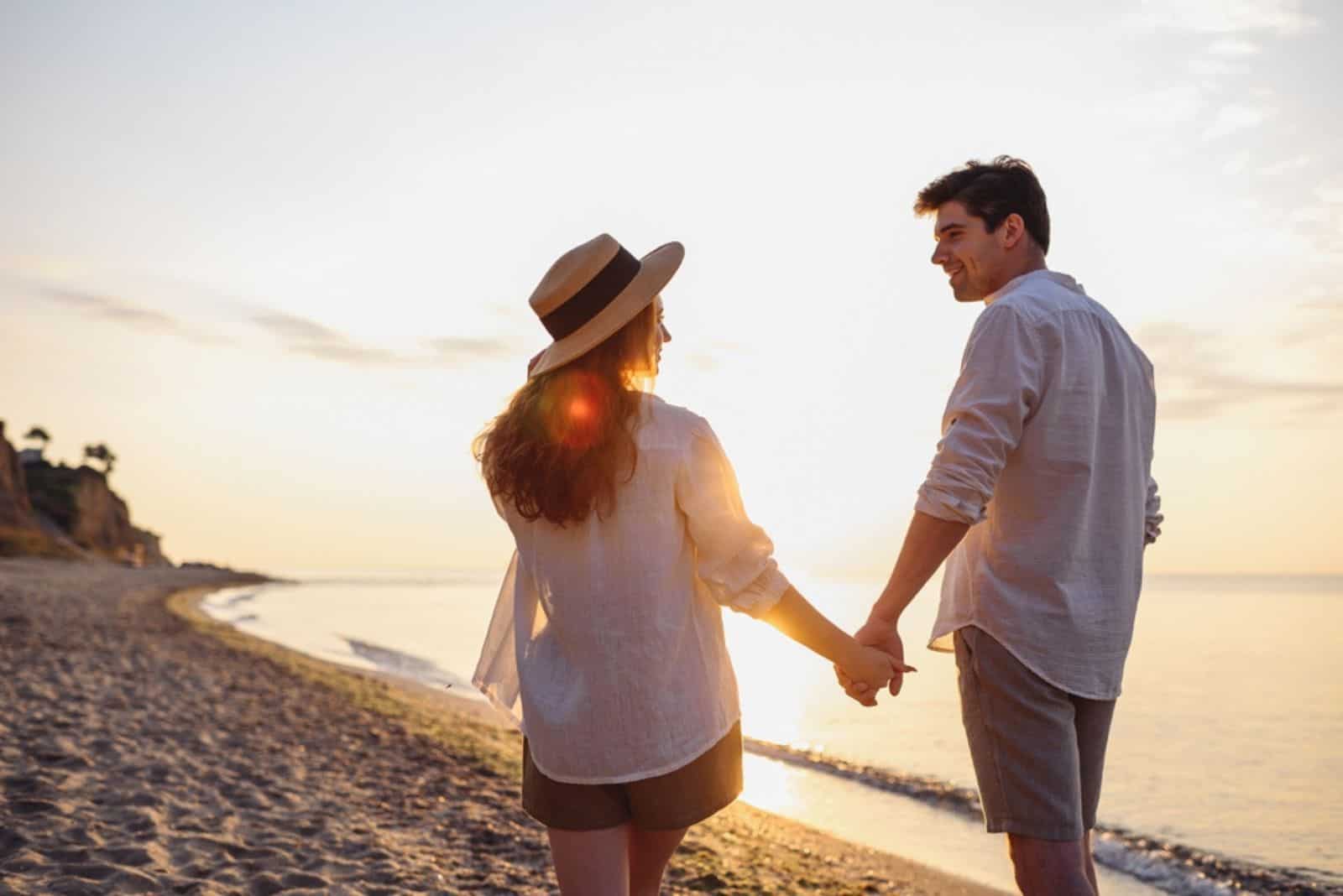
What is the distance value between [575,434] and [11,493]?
211ft

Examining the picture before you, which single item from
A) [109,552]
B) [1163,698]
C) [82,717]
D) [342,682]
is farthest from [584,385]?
[109,552]

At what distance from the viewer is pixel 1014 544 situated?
2.28 m

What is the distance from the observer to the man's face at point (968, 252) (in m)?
2.62

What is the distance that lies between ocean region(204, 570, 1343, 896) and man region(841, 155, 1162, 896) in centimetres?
155

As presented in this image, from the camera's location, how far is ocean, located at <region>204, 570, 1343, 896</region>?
7.37 m

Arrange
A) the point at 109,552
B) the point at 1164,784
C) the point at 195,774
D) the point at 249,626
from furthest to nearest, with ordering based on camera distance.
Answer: the point at 109,552
the point at 249,626
the point at 1164,784
the point at 195,774

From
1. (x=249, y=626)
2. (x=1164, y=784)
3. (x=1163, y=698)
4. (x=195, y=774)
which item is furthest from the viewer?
(x=249, y=626)

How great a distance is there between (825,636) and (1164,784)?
931 centimetres

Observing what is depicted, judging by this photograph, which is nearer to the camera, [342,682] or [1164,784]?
[1164,784]

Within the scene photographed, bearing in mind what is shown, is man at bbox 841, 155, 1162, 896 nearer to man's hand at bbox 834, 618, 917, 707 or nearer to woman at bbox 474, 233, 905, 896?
man's hand at bbox 834, 618, 917, 707

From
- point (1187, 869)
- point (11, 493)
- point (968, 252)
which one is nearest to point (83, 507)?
point (11, 493)

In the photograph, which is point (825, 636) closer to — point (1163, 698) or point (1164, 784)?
point (1164, 784)

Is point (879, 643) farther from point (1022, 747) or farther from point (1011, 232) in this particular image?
point (1011, 232)

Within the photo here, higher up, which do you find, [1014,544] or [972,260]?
[972,260]
